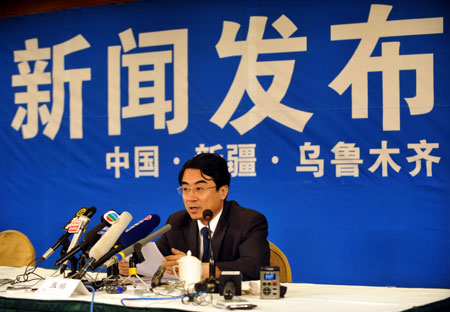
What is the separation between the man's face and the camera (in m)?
2.81

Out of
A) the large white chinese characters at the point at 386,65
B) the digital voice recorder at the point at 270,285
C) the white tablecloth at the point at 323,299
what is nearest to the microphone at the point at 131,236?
the white tablecloth at the point at 323,299

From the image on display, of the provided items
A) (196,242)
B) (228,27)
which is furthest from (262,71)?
(196,242)

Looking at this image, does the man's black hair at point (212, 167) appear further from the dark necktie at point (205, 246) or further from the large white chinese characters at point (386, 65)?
the large white chinese characters at point (386, 65)

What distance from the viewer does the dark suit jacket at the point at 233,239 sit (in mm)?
2553

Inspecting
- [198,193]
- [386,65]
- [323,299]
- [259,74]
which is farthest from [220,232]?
[386,65]

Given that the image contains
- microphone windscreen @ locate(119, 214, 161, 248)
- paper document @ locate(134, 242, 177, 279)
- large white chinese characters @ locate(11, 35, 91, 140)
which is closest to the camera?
microphone windscreen @ locate(119, 214, 161, 248)

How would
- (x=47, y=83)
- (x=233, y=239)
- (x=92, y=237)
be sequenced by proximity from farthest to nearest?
(x=47, y=83) → (x=233, y=239) → (x=92, y=237)

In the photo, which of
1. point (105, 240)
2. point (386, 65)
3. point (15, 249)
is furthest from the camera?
point (386, 65)

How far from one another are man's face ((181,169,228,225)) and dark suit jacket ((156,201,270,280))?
3.7 inches

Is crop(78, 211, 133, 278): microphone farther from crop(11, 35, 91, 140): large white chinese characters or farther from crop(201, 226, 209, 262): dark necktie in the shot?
crop(11, 35, 91, 140): large white chinese characters

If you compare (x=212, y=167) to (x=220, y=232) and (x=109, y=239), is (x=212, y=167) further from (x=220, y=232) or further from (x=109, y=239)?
(x=109, y=239)

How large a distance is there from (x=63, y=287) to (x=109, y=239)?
0.78 ft

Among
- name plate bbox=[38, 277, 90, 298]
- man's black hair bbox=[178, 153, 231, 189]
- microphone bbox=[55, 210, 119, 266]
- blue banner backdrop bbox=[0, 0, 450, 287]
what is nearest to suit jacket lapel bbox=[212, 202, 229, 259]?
man's black hair bbox=[178, 153, 231, 189]

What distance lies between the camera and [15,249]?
3.57 m
